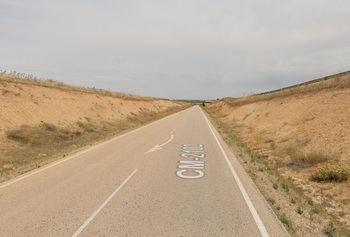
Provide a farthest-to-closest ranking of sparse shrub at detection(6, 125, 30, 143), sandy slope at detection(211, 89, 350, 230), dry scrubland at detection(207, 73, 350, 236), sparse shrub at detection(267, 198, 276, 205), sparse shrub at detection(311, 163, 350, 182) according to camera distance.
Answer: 1. sparse shrub at detection(6, 125, 30, 143)
2. sparse shrub at detection(311, 163, 350, 182)
3. sandy slope at detection(211, 89, 350, 230)
4. sparse shrub at detection(267, 198, 276, 205)
5. dry scrubland at detection(207, 73, 350, 236)

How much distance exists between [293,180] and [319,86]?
622 inches

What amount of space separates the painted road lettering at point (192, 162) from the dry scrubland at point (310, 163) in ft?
5.74

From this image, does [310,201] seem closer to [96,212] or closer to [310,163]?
[310,163]

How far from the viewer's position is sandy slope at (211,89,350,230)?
814cm

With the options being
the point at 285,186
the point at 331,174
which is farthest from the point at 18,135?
the point at 331,174

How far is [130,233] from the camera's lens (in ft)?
17.2

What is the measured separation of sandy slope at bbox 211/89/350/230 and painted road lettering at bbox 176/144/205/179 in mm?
3082

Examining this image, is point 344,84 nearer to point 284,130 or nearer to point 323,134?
point 284,130

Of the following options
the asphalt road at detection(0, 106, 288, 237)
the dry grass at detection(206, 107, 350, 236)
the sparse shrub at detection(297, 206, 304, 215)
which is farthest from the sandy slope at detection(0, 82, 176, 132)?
the sparse shrub at detection(297, 206, 304, 215)

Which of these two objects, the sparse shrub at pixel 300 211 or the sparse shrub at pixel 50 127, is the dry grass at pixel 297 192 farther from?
the sparse shrub at pixel 50 127

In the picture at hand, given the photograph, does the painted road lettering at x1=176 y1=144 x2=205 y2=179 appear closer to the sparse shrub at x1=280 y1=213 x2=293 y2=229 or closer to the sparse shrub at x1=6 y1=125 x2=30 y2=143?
the sparse shrub at x1=280 y1=213 x2=293 y2=229

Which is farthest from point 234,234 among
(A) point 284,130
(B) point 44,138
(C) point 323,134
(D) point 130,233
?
(B) point 44,138

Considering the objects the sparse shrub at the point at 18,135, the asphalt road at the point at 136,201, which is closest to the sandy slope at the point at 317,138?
the asphalt road at the point at 136,201

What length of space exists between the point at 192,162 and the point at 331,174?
4.86 metres
